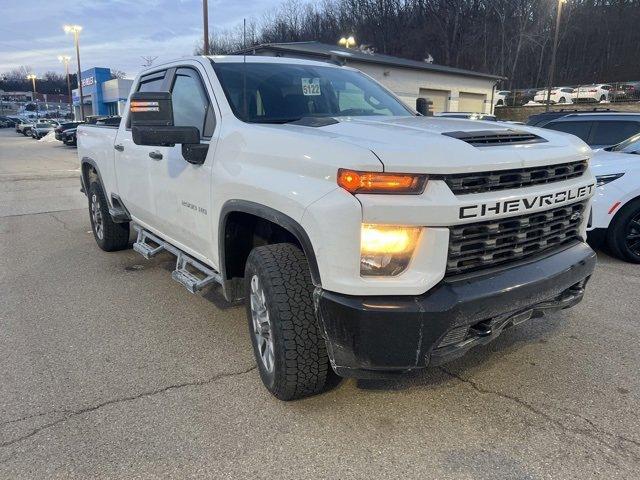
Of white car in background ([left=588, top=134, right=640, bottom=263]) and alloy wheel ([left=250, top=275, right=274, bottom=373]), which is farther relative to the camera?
white car in background ([left=588, top=134, right=640, bottom=263])

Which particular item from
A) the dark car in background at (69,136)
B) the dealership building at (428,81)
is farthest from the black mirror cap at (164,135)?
the dark car in background at (69,136)

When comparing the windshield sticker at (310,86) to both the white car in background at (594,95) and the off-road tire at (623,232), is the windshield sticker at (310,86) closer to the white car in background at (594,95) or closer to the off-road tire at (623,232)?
the off-road tire at (623,232)

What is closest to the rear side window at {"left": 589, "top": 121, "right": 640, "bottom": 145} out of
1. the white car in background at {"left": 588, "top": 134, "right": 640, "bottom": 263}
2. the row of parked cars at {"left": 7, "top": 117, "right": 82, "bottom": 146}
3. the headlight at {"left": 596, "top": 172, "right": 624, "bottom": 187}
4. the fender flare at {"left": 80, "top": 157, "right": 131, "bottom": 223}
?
the white car in background at {"left": 588, "top": 134, "right": 640, "bottom": 263}

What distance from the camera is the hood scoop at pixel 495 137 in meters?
2.61

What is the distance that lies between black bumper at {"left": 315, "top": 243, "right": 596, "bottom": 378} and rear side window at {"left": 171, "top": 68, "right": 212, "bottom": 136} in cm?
Result: 172

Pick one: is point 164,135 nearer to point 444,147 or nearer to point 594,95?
point 444,147

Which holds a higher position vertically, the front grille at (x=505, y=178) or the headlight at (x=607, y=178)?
the front grille at (x=505, y=178)

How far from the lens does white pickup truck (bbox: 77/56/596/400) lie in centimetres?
231

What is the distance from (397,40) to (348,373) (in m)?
75.8

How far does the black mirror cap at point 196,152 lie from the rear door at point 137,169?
3.09 ft

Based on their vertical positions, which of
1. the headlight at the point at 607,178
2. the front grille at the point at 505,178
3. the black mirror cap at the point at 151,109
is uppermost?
the black mirror cap at the point at 151,109

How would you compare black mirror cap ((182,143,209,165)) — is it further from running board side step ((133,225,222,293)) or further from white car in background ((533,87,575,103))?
white car in background ((533,87,575,103))

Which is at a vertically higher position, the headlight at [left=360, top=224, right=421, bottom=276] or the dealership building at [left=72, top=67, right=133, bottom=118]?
the dealership building at [left=72, top=67, right=133, bottom=118]

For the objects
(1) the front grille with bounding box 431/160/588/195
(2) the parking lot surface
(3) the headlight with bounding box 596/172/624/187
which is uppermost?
(1) the front grille with bounding box 431/160/588/195
